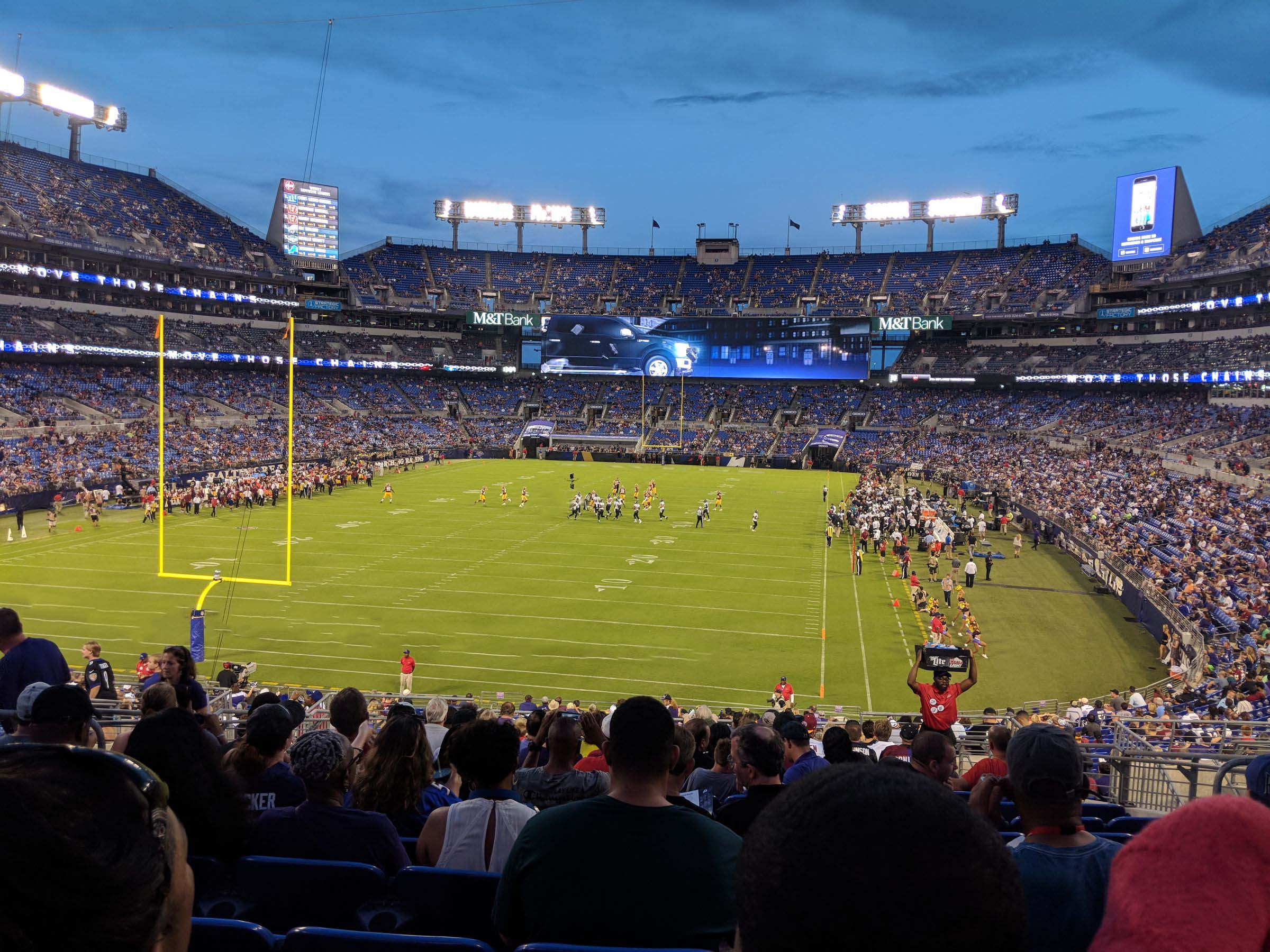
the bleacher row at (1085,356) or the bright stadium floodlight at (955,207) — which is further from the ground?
the bright stadium floodlight at (955,207)

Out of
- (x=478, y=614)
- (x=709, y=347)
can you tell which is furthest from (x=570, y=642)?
(x=709, y=347)

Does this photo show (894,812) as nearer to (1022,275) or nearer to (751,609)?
(751,609)

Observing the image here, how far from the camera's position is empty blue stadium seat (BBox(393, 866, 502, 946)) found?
3.53 m

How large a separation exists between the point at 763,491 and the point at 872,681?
33147mm

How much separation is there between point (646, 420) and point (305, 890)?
258 ft

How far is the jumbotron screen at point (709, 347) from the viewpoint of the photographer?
79.2m

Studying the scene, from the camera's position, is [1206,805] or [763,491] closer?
[1206,805]

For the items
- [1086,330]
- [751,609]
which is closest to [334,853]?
[751,609]

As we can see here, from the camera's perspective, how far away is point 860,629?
78.8ft

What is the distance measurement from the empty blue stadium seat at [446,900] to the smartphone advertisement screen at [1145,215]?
6921 cm

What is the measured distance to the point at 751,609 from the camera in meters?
25.6

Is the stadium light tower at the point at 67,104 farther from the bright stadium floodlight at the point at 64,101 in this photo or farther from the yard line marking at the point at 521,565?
the yard line marking at the point at 521,565

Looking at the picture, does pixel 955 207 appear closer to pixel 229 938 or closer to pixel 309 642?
pixel 309 642

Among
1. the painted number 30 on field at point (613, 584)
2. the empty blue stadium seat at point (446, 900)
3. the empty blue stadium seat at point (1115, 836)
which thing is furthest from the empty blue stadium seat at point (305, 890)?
the painted number 30 on field at point (613, 584)
